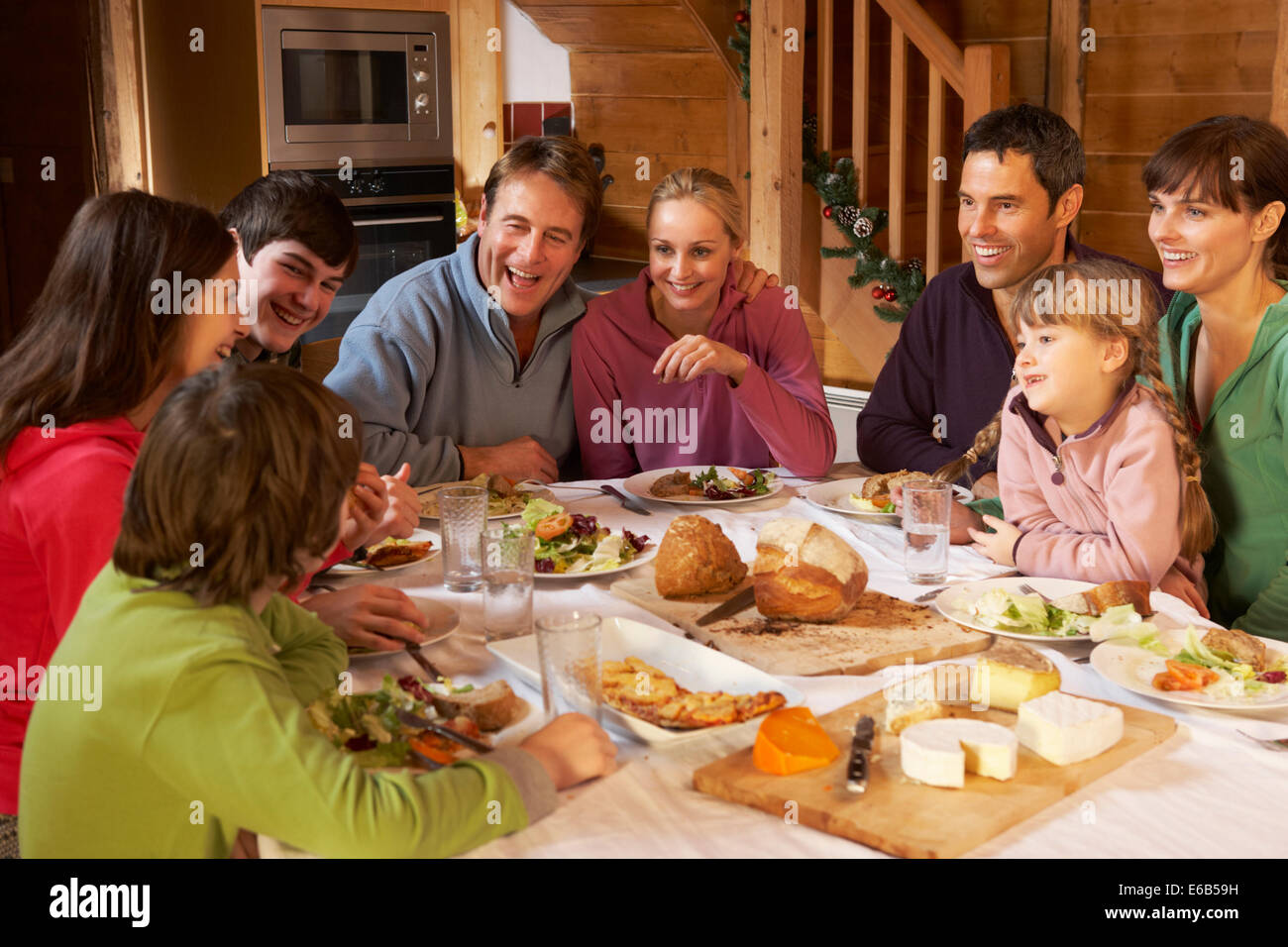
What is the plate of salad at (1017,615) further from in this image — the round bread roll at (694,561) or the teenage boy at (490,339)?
the teenage boy at (490,339)

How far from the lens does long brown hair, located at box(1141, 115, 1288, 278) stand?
2.20 metres

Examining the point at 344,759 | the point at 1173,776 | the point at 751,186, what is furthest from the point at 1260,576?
the point at 751,186

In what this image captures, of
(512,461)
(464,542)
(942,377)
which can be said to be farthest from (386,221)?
(464,542)

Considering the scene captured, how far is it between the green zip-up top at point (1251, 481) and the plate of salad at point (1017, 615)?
1.94 ft

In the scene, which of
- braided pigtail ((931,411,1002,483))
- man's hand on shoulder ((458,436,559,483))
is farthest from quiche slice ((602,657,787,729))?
man's hand on shoulder ((458,436,559,483))

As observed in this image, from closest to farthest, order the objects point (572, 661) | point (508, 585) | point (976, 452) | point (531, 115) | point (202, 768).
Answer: point (202, 768) < point (572, 661) < point (508, 585) < point (976, 452) < point (531, 115)

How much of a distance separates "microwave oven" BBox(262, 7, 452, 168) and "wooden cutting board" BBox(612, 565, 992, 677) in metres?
3.13

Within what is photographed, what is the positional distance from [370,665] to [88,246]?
2.13 feet

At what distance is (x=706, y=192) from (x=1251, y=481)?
4.08ft

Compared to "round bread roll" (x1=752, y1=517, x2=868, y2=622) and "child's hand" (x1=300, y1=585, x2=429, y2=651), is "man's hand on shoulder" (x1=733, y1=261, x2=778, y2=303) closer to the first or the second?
"round bread roll" (x1=752, y1=517, x2=868, y2=622)

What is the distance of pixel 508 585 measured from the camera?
170cm

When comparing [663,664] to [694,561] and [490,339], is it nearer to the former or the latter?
[694,561]

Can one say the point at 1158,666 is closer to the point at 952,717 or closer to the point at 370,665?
the point at 952,717

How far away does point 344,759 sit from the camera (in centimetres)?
115
